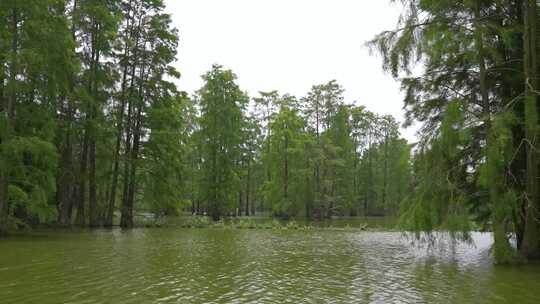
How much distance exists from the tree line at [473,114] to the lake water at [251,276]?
1348mm

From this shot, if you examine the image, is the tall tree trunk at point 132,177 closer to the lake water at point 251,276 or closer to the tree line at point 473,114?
the lake water at point 251,276

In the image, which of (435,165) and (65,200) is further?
(65,200)

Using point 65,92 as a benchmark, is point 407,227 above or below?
below

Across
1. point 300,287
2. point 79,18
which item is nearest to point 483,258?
point 300,287

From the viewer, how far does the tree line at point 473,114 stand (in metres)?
10.4

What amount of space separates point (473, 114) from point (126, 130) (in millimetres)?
19940

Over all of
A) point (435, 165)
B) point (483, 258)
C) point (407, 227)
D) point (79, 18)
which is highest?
point (79, 18)

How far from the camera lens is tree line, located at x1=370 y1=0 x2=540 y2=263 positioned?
34.2 ft

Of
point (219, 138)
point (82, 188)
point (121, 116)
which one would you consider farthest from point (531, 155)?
point (219, 138)

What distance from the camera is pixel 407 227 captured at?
37.9 ft

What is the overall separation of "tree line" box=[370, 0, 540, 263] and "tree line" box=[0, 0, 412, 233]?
1.21 meters

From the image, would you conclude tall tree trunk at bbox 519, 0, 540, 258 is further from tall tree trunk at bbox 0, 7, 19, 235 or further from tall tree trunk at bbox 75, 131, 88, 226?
tall tree trunk at bbox 75, 131, 88, 226

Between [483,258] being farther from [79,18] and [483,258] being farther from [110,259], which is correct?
[79,18]

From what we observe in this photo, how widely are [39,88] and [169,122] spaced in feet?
29.9
